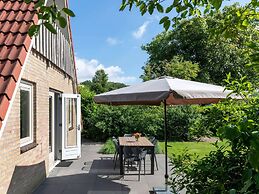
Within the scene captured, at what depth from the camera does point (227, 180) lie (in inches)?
117

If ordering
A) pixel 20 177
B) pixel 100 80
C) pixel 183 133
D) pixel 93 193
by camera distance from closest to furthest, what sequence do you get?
pixel 20 177
pixel 93 193
pixel 183 133
pixel 100 80

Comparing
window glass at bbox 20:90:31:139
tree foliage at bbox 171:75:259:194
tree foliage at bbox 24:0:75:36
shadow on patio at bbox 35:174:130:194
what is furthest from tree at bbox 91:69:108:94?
tree foliage at bbox 24:0:75:36

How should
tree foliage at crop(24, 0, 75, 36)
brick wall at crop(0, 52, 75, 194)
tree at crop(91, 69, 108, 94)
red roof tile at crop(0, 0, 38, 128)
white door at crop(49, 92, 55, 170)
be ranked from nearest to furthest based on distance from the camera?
tree foliage at crop(24, 0, 75, 36), red roof tile at crop(0, 0, 38, 128), brick wall at crop(0, 52, 75, 194), white door at crop(49, 92, 55, 170), tree at crop(91, 69, 108, 94)

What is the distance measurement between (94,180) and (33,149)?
201cm

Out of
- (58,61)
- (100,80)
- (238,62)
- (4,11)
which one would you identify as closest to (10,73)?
(4,11)

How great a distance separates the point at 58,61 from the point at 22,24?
17.6ft

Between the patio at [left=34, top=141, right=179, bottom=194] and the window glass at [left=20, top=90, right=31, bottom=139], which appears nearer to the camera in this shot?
the window glass at [left=20, top=90, right=31, bottom=139]

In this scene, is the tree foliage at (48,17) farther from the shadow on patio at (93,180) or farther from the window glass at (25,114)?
the shadow on patio at (93,180)

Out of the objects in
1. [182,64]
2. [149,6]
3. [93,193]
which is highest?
[182,64]

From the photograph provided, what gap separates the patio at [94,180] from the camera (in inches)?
277

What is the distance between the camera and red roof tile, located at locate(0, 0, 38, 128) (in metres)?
3.44

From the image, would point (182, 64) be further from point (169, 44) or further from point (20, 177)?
point (20, 177)

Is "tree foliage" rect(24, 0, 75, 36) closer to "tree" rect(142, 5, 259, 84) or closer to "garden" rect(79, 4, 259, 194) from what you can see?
"garden" rect(79, 4, 259, 194)

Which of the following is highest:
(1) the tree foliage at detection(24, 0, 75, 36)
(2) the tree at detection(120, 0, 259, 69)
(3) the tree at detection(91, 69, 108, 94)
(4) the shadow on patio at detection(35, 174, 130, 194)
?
(3) the tree at detection(91, 69, 108, 94)
